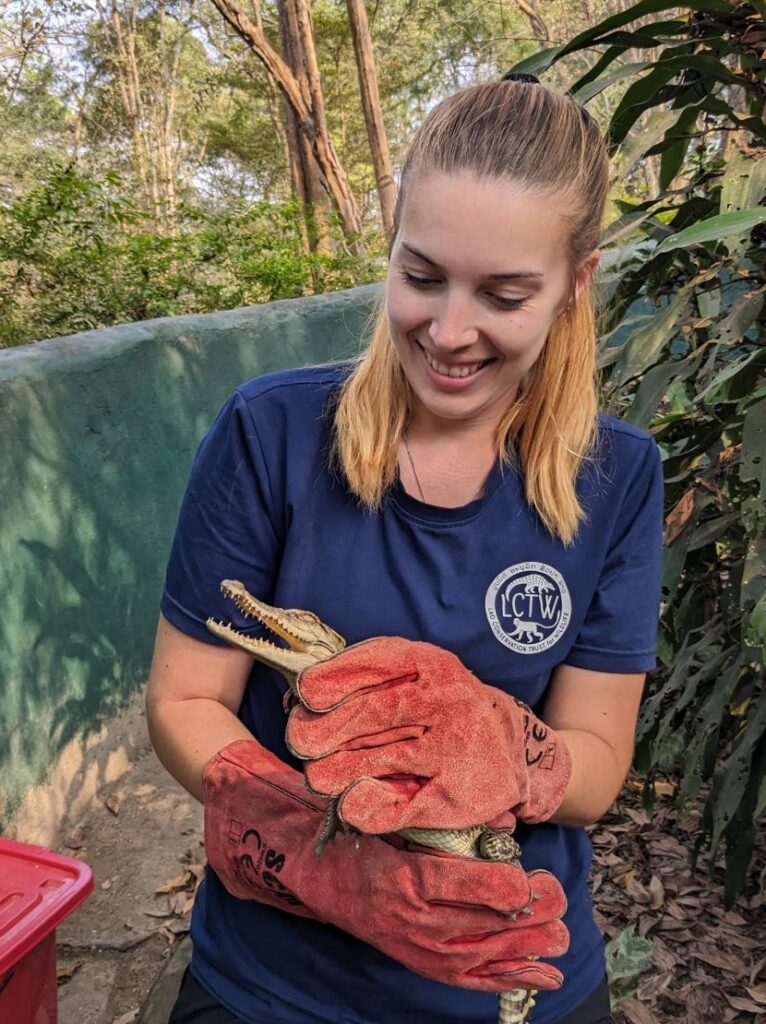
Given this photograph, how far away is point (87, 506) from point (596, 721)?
1.75 m

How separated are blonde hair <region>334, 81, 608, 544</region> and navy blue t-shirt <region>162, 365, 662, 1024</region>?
0.04 m

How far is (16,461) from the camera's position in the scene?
2309 millimetres

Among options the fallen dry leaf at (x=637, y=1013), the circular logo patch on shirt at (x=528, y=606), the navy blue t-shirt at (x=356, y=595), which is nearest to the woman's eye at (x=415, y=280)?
the navy blue t-shirt at (x=356, y=595)

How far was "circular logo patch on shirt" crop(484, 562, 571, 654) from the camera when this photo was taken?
129 cm

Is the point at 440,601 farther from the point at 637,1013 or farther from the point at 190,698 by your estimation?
the point at 637,1013

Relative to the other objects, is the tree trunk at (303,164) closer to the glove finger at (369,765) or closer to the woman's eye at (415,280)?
the woman's eye at (415,280)

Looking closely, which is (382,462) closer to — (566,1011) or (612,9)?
(566,1011)

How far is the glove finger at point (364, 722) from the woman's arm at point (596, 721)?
1.18 feet

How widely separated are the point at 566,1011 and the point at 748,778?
0.93m

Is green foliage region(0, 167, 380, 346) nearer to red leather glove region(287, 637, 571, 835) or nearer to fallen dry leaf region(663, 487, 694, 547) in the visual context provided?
fallen dry leaf region(663, 487, 694, 547)

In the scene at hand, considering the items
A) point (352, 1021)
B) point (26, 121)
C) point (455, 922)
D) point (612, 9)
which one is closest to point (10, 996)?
point (352, 1021)

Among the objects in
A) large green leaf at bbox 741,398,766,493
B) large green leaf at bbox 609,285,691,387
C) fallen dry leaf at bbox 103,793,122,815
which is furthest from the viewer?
fallen dry leaf at bbox 103,793,122,815

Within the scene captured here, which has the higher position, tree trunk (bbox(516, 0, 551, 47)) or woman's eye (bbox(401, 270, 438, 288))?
tree trunk (bbox(516, 0, 551, 47))

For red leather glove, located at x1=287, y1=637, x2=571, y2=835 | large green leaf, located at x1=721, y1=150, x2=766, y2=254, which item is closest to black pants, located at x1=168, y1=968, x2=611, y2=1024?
red leather glove, located at x1=287, y1=637, x2=571, y2=835
